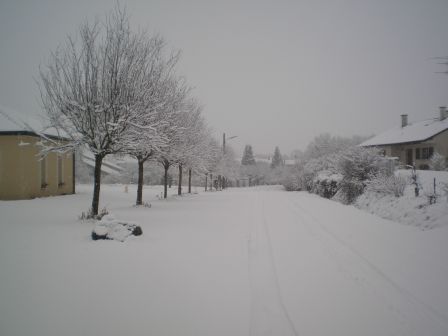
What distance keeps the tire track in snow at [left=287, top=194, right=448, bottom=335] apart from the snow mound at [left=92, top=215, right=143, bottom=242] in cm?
476

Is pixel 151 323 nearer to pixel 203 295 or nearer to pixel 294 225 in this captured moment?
pixel 203 295

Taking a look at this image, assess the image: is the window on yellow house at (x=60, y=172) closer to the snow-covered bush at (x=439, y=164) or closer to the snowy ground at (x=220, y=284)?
the snowy ground at (x=220, y=284)

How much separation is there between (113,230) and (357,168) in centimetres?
1746

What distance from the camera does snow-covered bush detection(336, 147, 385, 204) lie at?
763 inches

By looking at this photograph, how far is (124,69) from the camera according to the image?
34.3ft

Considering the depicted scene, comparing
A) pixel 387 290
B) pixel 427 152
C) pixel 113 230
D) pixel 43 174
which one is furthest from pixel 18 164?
pixel 427 152

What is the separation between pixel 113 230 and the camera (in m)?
7.01

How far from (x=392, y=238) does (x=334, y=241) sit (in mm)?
1907

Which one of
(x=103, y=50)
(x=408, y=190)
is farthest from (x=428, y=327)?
(x=408, y=190)

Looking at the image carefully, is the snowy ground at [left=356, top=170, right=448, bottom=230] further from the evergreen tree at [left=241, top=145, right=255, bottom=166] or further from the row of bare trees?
the evergreen tree at [left=241, top=145, right=255, bottom=166]

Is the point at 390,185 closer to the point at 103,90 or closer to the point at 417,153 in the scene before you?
the point at 103,90

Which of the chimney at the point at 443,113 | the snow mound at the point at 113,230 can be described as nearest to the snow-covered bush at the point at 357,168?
the snow mound at the point at 113,230

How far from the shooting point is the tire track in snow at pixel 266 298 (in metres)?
3.42

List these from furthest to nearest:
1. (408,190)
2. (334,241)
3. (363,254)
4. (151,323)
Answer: (408,190) → (334,241) → (363,254) → (151,323)
